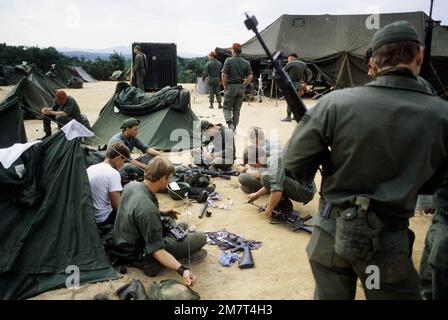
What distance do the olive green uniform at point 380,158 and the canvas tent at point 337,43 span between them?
43.4 feet

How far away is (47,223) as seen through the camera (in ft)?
10.9

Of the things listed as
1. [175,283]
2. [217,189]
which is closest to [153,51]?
[217,189]

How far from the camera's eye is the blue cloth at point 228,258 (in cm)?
369

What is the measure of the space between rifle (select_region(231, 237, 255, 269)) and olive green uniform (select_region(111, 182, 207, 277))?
20.8 inches

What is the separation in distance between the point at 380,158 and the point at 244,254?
2353 millimetres

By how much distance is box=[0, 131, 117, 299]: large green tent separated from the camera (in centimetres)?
312

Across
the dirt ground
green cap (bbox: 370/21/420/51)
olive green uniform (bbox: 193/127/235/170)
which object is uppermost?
green cap (bbox: 370/21/420/51)

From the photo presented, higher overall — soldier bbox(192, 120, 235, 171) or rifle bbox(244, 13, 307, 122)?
rifle bbox(244, 13, 307, 122)

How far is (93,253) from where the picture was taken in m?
3.33

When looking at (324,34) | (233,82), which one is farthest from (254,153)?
(324,34)

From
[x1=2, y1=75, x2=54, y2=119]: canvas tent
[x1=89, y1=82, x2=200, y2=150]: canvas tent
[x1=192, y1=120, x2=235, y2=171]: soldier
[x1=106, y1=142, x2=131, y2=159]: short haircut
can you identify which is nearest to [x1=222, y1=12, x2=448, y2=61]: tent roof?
[x1=89, y1=82, x2=200, y2=150]: canvas tent

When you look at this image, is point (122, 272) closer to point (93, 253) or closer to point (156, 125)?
point (93, 253)

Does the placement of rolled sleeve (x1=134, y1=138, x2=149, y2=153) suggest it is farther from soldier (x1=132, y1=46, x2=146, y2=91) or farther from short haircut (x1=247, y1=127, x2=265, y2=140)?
soldier (x1=132, y1=46, x2=146, y2=91)

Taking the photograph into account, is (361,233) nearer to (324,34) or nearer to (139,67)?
(139,67)
